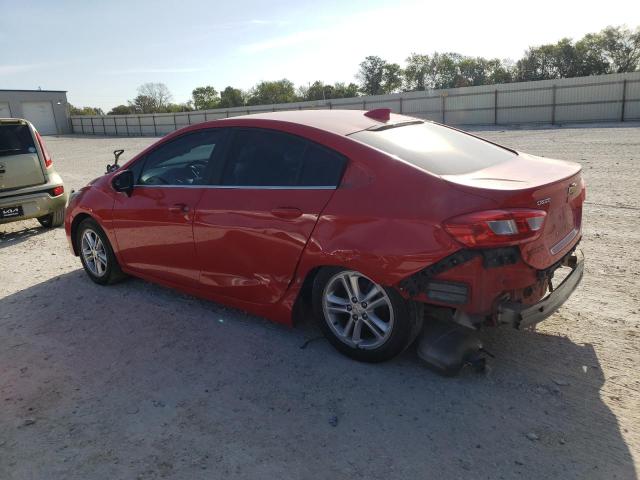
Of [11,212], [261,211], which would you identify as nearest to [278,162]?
[261,211]

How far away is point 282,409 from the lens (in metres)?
2.99

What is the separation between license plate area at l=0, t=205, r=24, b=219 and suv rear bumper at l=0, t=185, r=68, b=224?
0.03 m

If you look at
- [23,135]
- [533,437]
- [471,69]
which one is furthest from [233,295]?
[471,69]

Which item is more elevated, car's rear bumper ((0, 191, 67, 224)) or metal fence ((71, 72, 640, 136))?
metal fence ((71, 72, 640, 136))

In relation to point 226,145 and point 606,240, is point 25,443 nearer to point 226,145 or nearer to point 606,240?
point 226,145

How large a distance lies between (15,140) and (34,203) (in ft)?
3.70

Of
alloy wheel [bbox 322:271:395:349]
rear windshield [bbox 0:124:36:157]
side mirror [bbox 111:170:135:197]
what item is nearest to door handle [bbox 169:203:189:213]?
side mirror [bbox 111:170:135:197]

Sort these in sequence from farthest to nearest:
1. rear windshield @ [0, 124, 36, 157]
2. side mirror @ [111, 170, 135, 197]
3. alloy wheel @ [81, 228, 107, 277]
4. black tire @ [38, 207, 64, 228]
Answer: black tire @ [38, 207, 64, 228] → rear windshield @ [0, 124, 36, 157] → alloy wheel @ [81, 228, 107, 277] → side mirror @ [111, 170, 135, 197]

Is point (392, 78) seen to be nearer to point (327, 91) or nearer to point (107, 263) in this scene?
point (327, 91)

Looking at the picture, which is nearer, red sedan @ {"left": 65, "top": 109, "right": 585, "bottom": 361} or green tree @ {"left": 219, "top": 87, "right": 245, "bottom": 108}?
red sedan @ {"left": 65, "top": 109, "right": 585, "bottom": 361}

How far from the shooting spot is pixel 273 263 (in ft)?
11.8

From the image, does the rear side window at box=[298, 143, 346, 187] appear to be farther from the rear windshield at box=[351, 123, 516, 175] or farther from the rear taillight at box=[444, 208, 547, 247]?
the rear taillight at box=[444, 208, 547, 247]

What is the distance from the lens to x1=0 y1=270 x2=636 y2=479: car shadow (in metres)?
2.53

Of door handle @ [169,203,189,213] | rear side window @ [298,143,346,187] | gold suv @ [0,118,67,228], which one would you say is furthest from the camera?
gold suv @ [0,118,67,228]
